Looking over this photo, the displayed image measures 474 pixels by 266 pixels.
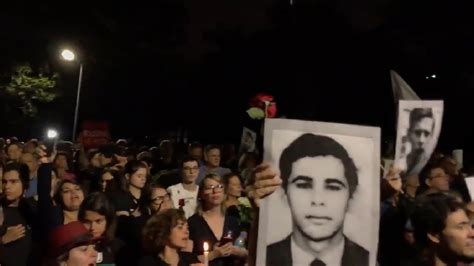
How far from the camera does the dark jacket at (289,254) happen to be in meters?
3.65

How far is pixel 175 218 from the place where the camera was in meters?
5.57

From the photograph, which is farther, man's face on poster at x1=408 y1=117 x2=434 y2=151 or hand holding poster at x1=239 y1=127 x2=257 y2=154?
hand holding poster at x1=239 y1=127 x2=257 y2=154

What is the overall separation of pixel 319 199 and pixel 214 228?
279 centimetres

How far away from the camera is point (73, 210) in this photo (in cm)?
650

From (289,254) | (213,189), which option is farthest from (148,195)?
(289,254)

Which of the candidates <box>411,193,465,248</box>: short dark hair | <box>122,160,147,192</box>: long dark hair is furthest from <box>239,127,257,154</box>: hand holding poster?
<box>411,193,465,248</box>: short dark hair

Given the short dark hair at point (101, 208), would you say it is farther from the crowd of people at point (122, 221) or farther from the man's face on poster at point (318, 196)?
the man's face on poster at point (318, 196)

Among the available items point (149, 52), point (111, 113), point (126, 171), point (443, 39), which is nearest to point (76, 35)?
point (149, 52)

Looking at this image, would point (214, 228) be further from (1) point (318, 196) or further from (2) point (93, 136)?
(2) point (93, 136)

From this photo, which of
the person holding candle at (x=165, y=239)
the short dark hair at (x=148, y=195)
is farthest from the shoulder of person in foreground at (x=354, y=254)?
the short dark hair at (x=148, y=195)

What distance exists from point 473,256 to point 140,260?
7.95 feet

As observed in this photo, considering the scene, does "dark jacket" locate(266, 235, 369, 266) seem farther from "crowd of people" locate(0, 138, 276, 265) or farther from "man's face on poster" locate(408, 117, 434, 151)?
"man's face on poster" locate(408, 117, 434, 151)

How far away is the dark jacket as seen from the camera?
3.65m

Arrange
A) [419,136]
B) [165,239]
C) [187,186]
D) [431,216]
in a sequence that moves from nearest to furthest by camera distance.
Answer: [431,216], [165,239], [419,136], [187,186]
